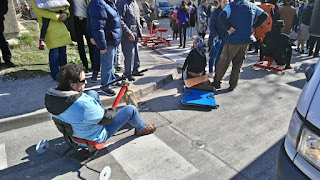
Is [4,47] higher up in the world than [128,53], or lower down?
higher up

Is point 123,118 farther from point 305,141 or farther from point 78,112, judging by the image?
point 305,141

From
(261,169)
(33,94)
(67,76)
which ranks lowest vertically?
(261,169)

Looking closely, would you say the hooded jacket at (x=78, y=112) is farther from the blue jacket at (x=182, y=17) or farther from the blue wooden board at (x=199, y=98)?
the blue jacket at (x=182, y=17)

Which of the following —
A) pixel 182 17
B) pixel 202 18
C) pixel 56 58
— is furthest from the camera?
pixel 182 17

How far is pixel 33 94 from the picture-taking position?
466 cm

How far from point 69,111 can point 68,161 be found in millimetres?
926

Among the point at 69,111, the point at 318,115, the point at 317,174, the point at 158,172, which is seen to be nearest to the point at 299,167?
the point at 317,174

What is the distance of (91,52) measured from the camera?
5.74m

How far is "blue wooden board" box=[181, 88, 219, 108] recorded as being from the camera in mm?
4547

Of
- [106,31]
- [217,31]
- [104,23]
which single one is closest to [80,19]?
[106,31]

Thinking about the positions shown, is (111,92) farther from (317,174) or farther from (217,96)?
(317,174)

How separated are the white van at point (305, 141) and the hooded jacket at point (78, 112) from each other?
72.4 inches

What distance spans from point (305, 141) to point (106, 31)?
12.0 ft

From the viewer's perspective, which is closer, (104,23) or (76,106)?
(76,106)
